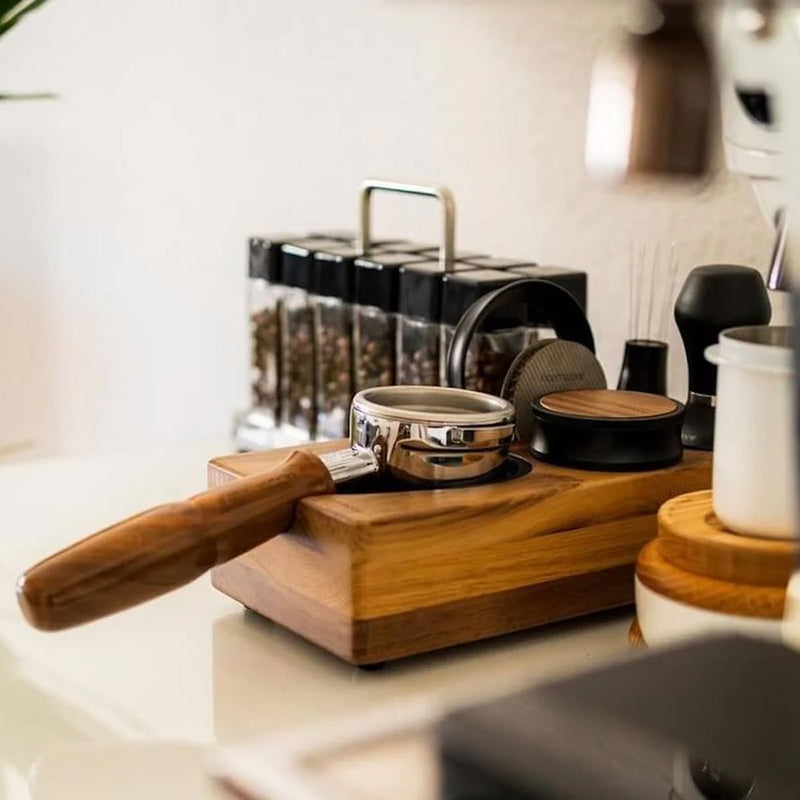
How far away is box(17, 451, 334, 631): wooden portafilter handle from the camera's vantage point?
75 centimetres

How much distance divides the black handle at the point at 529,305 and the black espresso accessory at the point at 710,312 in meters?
0.08

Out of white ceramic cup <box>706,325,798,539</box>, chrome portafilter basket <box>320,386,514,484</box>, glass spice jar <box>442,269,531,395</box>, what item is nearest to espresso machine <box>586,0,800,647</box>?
white ceramic cup <box>706,325,798,539</box>

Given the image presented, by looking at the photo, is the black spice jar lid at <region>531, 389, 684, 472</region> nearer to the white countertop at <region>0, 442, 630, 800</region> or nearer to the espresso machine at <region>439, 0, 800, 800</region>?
the white countertop at <region>0, 442, 630, 800</region>

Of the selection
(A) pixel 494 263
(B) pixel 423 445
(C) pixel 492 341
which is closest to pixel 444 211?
(A) pixel 494 263

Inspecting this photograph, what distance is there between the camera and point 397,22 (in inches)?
63.8

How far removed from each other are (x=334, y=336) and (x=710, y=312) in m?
0.41

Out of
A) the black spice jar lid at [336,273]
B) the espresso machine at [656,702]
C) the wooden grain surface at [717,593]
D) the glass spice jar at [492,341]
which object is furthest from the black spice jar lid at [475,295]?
the espresso machine at [656,702]

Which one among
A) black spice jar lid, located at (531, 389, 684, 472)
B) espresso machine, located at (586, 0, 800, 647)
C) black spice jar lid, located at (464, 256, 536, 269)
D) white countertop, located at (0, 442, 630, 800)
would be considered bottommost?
white countertop, located at (0, 442, 630, 800)

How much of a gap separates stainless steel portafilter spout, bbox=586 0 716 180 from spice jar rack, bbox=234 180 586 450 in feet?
1.88

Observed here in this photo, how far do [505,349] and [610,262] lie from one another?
0.95 ft

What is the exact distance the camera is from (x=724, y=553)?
0.80 m

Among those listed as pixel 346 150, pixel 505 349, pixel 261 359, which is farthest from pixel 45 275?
pixel 505 349

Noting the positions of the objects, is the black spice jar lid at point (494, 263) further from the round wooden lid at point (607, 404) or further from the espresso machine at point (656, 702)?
the espresso machine at point (656, 702)

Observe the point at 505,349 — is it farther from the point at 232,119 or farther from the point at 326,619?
the point at 232,119
